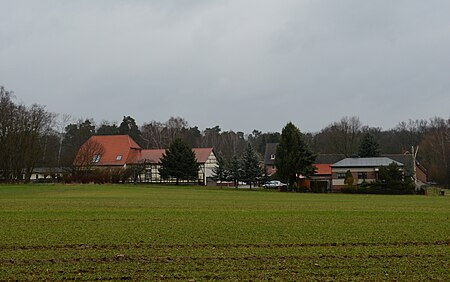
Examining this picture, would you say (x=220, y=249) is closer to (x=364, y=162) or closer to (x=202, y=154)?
(x=364, y=162)

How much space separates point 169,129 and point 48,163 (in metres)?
43.7

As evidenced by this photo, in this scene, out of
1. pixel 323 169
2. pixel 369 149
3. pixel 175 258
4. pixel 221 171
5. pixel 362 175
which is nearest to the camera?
pixel 175 258

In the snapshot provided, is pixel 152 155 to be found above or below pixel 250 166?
above

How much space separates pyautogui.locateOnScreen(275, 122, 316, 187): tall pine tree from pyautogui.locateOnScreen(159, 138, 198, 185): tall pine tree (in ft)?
58.5

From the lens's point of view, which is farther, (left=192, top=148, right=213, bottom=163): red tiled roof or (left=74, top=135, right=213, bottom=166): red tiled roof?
(left=192, top=148, right=213, bottom=163): red tiled roof

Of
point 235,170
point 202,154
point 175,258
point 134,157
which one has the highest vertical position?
point 202,154

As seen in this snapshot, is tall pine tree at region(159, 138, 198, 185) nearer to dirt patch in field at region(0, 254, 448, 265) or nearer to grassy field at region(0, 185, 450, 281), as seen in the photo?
grassy field at region(0, 185, 450, 281)

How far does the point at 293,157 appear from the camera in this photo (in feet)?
217

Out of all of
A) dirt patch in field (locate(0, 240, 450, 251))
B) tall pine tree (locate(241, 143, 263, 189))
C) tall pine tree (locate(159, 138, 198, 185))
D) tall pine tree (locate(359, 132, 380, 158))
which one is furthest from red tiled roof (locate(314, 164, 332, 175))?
dirt patch in field (locate(0, 240, 450, 251))

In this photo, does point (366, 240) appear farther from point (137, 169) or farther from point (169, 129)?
point (169, 129)

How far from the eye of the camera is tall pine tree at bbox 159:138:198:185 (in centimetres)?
7962

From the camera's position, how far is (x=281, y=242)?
13.9 m

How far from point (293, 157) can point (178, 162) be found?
69.4 ft

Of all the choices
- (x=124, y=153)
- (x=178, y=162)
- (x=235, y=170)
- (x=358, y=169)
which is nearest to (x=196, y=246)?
(x=235, y=170)
